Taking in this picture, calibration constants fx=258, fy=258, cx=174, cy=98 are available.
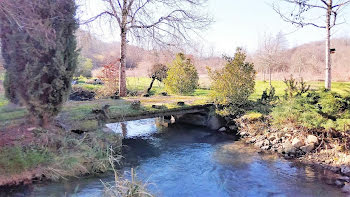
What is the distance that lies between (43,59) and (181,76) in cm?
777

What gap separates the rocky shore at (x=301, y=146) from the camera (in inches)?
243

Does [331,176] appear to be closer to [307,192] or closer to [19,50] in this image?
[307,192]

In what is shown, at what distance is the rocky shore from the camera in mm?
6172

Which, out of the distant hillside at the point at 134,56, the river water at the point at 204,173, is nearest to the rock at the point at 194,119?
the river water at the point at 204,173

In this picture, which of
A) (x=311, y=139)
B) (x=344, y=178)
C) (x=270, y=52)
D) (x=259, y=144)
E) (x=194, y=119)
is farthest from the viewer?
(x=270, y=52)

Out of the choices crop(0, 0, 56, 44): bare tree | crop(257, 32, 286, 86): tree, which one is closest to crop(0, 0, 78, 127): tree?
crop(0, 0, 56, 44): bare tree

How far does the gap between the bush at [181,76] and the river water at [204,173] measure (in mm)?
4441

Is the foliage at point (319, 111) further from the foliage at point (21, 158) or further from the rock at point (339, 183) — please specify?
the foliage at point (21, 158)

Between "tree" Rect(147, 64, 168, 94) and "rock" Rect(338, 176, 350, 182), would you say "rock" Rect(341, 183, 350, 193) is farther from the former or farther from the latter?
"tree" Rect(147, 64, 168, 94)

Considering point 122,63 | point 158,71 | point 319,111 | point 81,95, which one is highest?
point 122,63

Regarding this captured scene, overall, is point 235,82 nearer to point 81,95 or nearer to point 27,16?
point 27,16

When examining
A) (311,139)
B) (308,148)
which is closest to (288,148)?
(308,148)

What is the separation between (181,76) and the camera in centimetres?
1289

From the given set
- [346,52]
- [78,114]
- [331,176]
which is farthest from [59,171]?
[346,52]
